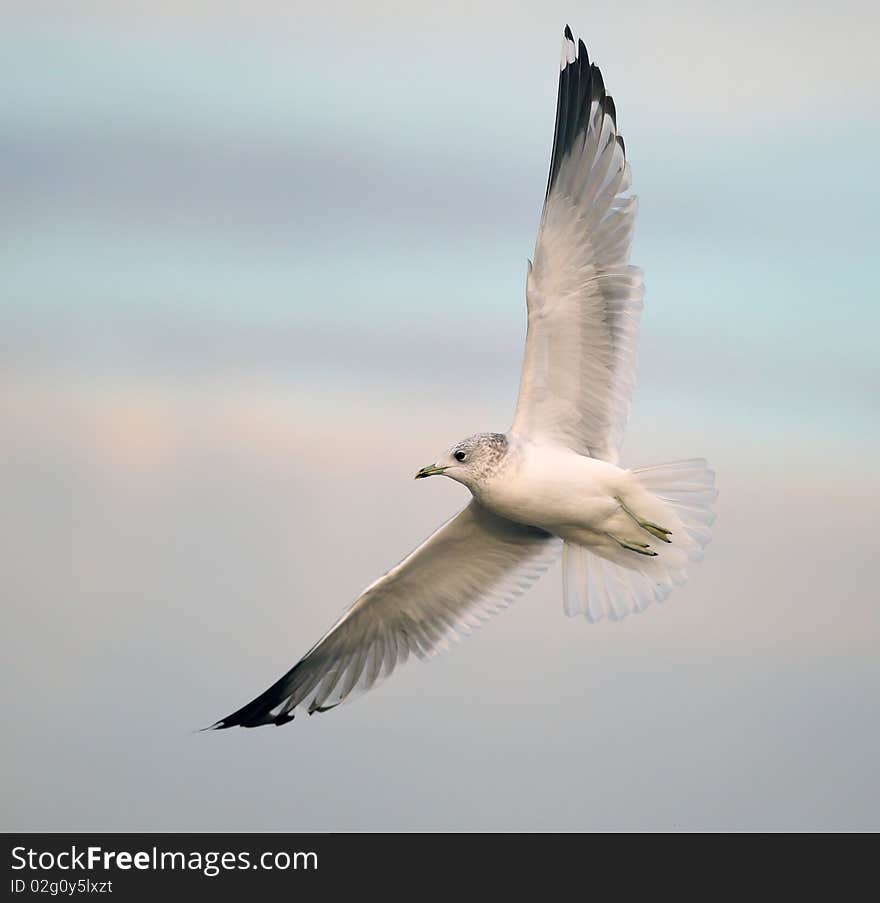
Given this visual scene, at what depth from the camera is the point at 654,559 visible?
6.75 m

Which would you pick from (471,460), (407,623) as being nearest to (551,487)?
(471,460)

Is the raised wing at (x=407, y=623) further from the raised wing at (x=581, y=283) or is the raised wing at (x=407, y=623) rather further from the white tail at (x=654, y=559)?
the raised wing at (x=581, y=283)

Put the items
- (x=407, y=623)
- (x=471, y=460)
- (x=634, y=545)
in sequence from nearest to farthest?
1. (x=471, y=460)
2. (x=634, y=545)
3. (x=407, y=623)

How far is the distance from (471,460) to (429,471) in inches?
6.5

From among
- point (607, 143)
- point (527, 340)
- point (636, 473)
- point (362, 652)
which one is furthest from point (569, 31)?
point (362, 652)

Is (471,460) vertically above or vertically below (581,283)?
below

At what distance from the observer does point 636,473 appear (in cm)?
646

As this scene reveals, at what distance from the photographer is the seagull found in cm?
639

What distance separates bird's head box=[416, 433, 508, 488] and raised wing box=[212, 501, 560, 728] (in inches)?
32.3

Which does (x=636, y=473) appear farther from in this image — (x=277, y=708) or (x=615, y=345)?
(x=277, y=708)

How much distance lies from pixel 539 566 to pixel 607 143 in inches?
73.3

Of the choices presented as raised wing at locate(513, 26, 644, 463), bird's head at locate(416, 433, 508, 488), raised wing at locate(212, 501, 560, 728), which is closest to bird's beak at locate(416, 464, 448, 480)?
bird's head at locate(416, 433, 508, 488)

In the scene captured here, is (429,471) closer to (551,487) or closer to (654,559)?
(551,487)

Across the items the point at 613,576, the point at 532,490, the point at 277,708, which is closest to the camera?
the point at 532,490
